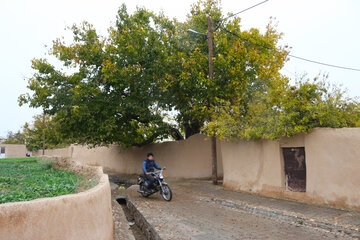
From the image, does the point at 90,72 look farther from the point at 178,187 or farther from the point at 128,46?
the point at 178,187

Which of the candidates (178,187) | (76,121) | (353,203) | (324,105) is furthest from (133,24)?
(353,203)

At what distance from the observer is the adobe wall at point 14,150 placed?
4862cm

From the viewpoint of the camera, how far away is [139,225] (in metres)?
8.84

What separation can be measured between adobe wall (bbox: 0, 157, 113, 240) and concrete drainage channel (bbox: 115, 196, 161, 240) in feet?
7.12

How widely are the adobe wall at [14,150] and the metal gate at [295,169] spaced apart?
159ft

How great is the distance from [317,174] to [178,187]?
690 centimetres

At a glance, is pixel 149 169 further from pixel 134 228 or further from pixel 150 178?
pixel 134 228

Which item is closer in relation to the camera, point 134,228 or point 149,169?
point 134,228

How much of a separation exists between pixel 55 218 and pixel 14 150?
51865 millimetres

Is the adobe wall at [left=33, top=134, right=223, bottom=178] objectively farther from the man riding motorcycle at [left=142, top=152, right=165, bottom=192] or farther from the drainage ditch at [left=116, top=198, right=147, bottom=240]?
the drainage ditch at [left=116, top=198, right=147, bottom=240]

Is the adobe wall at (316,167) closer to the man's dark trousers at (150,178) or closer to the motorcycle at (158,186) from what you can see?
the motorcycle at (158,186)

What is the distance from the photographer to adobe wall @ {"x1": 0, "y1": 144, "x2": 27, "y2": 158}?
160 ft

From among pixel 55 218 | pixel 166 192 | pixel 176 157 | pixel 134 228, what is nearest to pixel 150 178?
pixel 166 192

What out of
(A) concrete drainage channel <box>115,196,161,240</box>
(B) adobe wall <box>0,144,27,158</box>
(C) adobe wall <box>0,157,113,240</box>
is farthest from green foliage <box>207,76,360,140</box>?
(B) adobe wall <box>0,144,27,158</box>
